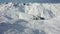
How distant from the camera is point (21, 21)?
34.4 inches

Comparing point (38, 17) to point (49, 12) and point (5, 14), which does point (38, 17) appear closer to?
point (49, 12)

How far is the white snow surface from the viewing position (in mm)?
761

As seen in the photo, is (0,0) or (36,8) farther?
(0,0)

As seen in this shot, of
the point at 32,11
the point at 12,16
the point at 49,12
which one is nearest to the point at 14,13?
the point at 12,16

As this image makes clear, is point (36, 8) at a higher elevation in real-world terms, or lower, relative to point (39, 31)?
higher

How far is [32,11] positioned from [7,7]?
8.8 inches

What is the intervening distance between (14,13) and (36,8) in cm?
20

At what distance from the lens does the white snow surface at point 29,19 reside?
76 cm

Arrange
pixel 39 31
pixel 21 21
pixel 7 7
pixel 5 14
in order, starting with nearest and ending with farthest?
pixel 39 31 < pixel 21 21 < pixel 5 14 < pixel 7 7

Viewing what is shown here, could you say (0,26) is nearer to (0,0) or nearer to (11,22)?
(11,22)

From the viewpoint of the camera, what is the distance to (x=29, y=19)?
0.92m

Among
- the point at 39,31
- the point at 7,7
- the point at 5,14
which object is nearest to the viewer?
the point at 39,31

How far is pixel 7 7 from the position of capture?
1082 mm

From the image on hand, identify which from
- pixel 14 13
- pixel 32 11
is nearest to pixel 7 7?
pixel 14 13
